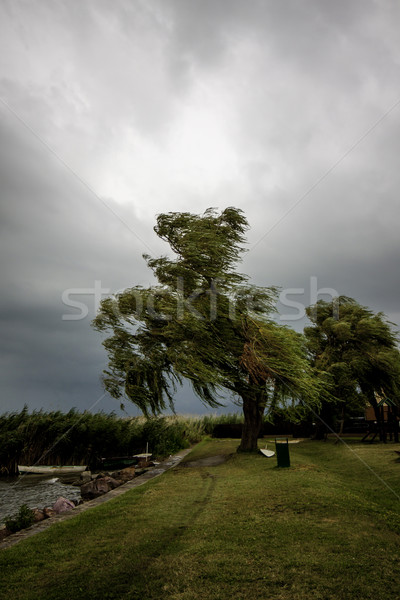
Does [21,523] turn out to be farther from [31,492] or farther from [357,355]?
[357,355]

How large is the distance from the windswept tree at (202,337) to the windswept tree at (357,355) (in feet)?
27.9

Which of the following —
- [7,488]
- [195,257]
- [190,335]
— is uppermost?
[195,257]

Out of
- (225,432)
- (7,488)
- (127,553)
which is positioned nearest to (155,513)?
(127,553)

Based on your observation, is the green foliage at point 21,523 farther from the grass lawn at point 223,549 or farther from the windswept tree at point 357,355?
the windswept tree at point 357,355

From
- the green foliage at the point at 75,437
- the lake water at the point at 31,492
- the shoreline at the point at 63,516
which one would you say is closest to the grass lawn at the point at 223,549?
the shoreline at the point at 63,516

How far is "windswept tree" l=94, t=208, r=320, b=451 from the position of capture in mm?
15234

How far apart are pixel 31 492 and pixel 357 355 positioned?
66.5 ft

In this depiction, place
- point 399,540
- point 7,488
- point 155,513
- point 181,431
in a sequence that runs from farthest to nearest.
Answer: point 181,431 < point 7,488 < point 155,513 < point 399,540

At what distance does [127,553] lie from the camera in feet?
19.4

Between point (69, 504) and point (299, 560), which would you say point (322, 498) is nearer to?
point (299, 560)

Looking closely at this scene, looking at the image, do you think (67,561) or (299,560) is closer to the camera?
(299,560)

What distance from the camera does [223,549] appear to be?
5855 mm

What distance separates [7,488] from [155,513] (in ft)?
38.2

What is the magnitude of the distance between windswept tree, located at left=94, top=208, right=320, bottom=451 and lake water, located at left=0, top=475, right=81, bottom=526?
4.31 metres
